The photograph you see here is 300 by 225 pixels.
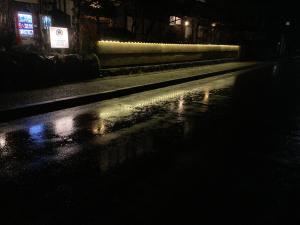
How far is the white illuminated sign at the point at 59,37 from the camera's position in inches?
543

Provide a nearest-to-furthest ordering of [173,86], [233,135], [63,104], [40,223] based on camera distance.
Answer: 1. [40,223]
2. [233,135]
3. [63,104]
4. [173,86]

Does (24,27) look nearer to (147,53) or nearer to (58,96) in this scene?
(147,53)

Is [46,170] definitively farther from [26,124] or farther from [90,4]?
[90,4]

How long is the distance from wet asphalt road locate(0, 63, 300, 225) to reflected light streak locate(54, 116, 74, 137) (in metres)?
0.02

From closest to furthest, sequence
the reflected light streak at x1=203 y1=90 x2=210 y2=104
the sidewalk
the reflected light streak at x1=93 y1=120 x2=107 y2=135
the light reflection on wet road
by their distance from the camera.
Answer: the light reflection on wet road, the reflected light streak at x1=93 y1=120 x2=107 y2=135, the sidewalk, the reflected light streak at x1=203 y1=90 x2=210 y2=104

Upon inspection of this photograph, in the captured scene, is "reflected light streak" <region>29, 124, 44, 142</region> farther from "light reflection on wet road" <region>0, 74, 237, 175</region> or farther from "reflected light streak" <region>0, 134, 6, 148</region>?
"reflected light streak" <region>0, 134, 6, 148</region>

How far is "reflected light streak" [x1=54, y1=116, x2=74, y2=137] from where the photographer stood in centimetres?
703

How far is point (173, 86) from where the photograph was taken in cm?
1571

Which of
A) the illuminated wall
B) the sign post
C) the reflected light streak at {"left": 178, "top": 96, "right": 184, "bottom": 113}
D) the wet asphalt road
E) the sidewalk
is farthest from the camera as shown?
the illuminated wall

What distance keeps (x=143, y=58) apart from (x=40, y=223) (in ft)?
57.6

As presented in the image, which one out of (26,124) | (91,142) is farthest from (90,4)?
(91,142)

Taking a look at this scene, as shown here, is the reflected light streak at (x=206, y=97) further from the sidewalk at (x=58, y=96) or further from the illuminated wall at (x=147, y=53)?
the illuminated wall at (x=147, y=53)

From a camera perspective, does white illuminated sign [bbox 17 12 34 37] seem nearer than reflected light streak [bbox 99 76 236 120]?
No

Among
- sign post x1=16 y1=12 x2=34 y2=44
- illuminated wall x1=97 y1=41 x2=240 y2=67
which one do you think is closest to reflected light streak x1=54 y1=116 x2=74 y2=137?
illuminated wall x1=97 y1=41 x2=240 y2=67
